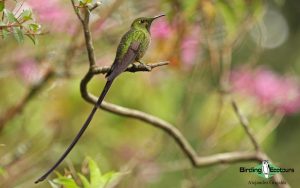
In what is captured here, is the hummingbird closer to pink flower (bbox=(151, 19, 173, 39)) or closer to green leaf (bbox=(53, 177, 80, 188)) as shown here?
green leaf (bbox=(53, 177, 80, 188))

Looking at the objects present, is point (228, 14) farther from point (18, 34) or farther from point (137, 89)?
point (18, 34)

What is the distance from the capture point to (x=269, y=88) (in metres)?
3.47

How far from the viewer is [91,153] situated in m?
3.29

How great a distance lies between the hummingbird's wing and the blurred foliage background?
89 cm

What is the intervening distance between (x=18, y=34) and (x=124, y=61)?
0.72 ft

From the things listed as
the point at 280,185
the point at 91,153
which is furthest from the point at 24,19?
the point at 91,153

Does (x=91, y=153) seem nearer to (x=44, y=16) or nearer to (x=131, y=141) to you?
(x=131, y=141)

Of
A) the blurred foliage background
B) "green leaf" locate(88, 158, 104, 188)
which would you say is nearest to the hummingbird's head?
"green leaf" locate(88, 158, 104, 188)

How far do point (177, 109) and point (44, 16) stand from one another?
1406 mm

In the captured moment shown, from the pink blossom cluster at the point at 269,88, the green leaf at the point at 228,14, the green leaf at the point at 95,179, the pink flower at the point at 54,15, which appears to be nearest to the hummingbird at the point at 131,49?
the green leaf at the point at 95,179

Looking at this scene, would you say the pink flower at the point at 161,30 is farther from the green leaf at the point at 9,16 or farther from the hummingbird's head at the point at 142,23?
the green leaf at the point at 9,16

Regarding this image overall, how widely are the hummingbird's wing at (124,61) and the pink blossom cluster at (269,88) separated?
6.36ft

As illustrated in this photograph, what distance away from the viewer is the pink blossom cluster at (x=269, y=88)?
3395 mm

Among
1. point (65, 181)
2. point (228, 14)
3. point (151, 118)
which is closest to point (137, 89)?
point (228, 14)
